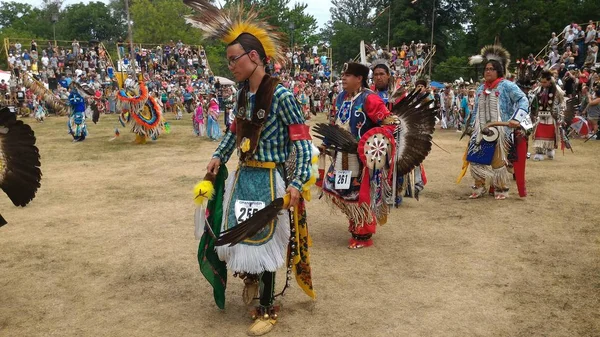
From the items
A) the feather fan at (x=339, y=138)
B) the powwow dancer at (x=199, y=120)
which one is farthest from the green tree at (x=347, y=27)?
the feather fan at (x=339, y=138)

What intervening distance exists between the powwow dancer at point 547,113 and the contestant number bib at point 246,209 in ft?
23.9

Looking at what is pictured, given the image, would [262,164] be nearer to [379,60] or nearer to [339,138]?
[339,138]

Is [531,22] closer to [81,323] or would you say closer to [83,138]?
[83,138]

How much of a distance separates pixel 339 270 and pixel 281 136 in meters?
1.59

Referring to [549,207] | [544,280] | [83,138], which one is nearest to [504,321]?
[544,280]

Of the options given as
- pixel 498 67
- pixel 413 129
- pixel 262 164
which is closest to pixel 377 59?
pixel 413 129

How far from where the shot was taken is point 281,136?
315 centimetres

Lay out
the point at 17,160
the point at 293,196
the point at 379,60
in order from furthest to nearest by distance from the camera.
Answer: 1. the point at 379,60
2. the point at 17,160
3. the point at 293,196

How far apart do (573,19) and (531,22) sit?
8.62 feet

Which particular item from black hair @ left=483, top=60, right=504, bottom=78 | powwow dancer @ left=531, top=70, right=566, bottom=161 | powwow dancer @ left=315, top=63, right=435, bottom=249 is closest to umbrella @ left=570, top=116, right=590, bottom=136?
powwow dancer @ left=531, top=70, right=566, bottom=161

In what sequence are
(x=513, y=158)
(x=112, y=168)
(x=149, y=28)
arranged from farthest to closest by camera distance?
1. (x=149, y=28)
2. (x=112, y=168)
3. (x=513, y=158)

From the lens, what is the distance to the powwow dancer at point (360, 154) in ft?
15.0

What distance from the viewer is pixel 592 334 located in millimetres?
3039

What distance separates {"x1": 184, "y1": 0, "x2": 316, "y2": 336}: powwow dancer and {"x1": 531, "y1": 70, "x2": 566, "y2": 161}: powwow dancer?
278 inches
